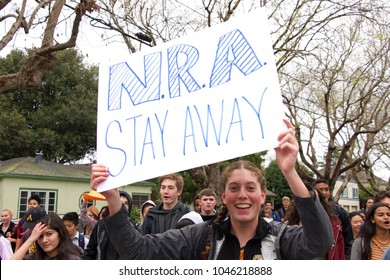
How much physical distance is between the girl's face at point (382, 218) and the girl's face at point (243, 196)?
253 cm

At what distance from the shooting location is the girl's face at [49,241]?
11.1 feet

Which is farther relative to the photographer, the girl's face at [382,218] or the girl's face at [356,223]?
the girl's face at [356,223]

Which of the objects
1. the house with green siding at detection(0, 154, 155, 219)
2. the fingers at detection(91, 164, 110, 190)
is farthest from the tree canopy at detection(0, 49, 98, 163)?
the fingers at detection(91, 164, 110, 190)

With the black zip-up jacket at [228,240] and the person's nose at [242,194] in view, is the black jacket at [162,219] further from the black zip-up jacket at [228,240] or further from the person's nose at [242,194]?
the person's nose at [242,194]

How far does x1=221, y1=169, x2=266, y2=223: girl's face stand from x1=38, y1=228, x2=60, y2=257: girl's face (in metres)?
1.93

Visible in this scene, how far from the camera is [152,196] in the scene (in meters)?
29.3

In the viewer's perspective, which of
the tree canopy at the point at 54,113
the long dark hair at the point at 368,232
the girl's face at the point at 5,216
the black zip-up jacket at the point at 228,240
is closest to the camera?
the black zip-up jacket at the point at 228,240

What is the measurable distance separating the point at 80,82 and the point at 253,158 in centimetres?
1266

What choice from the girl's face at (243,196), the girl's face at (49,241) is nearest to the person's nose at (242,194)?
the girl's face at (243,196)

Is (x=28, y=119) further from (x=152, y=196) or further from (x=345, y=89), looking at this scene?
(x=345, y=89)

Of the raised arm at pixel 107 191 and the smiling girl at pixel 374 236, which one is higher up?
the raised arm at pixel 107 191

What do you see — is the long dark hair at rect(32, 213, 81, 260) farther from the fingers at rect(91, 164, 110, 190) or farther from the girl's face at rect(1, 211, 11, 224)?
the girl's face at rect(1, 211, 11, 224)

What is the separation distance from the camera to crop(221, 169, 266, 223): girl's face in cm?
196

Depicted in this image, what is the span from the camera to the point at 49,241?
3389mm
